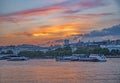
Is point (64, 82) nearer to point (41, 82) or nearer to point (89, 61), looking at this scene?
point (41, 82)

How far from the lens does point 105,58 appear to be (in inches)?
707

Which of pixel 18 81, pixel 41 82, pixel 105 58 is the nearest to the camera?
pixel 41 82

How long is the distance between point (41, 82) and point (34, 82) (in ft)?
0.62

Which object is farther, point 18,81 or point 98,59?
point 98,59

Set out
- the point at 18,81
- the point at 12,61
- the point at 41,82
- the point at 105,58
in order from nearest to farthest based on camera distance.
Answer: the point at 41,82 → the point at 18,81 → the point at 12,61 → the point at 105,58

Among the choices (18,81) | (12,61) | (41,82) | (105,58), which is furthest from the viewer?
(105,58)

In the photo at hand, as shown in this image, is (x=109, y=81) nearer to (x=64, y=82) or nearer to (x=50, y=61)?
(x=64, y=82)

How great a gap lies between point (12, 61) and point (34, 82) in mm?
8667

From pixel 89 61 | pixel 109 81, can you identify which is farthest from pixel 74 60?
pixel 109 81

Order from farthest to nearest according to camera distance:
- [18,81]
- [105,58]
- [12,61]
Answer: [105,58] < [12,61] < [18,81]

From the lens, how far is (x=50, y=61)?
18.0 m

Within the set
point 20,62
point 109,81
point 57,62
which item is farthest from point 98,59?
point 109,81

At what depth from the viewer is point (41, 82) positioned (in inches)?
315

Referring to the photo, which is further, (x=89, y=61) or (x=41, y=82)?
(x=89, y=61)
